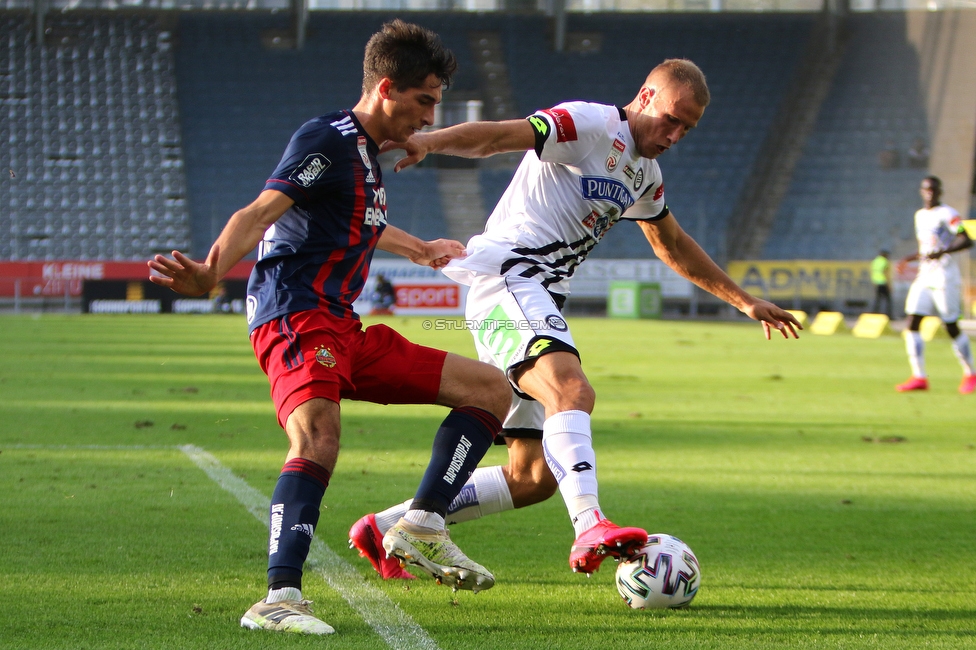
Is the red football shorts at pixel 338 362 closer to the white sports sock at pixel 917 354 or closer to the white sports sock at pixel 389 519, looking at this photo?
the white sports sock at pixel 389 519

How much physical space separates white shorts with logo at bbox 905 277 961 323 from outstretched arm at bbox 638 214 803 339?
8270 mm

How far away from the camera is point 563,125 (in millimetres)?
4113

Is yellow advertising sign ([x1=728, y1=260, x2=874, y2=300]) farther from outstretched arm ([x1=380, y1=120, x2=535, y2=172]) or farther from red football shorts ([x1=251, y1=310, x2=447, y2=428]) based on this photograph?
red football shorts ([x1=251, y1=310, x2=447, y2=428])

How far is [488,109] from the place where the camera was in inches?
1400

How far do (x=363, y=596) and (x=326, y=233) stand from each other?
49.6 inches

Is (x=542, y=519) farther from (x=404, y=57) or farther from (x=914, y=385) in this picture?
(x=914, y=385)

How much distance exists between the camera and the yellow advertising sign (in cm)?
3119

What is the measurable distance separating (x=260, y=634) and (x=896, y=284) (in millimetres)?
30245

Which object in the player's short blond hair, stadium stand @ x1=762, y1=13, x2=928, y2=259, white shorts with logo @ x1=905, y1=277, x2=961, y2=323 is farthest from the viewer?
stadium stand @ x1=762, y1=13, x2=928, y2=259

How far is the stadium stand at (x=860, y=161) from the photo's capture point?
3369 centimetres

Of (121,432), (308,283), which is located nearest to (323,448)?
(308,283)

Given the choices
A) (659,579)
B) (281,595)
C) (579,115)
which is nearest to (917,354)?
(579,115)

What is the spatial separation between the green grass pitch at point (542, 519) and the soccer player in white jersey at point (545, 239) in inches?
14.7

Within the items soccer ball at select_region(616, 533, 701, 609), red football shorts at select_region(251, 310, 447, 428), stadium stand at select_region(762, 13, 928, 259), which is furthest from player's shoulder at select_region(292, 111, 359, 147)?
stadium stand at select_region(762, 13, 928, 259)
